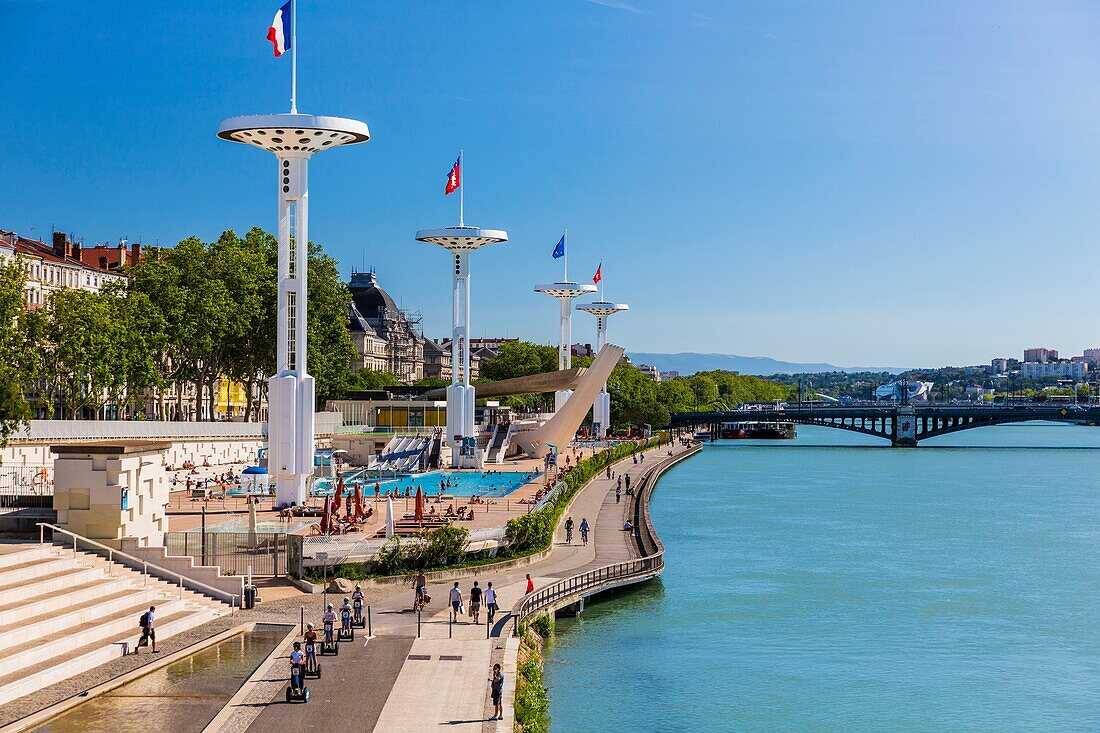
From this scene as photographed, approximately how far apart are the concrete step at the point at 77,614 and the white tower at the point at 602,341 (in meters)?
102

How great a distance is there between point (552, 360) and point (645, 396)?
15110 millimetres

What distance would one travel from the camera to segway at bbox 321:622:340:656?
2667 cm

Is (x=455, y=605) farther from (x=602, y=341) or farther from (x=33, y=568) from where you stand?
(x=602, y=341)

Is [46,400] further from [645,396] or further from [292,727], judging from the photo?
[645,396]

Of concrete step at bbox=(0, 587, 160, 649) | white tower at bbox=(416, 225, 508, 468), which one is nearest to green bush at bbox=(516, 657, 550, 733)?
concrete step at bbox=(0, 587, 160, 649)

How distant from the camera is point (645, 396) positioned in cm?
15088

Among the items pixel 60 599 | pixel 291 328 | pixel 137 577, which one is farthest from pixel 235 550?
pixel 291 328

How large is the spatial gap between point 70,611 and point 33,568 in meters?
1.64

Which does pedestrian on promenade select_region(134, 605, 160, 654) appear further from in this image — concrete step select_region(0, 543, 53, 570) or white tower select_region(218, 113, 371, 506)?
white tower select_region(218, 113, 371, 506)

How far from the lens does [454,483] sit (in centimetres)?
6838

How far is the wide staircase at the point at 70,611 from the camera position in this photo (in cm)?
2305

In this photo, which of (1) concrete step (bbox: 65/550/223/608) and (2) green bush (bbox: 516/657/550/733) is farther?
(1) concrete step (bbox: 65/550/223/608)

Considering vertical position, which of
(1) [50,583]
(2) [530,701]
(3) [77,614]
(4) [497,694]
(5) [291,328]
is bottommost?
(2) [530,701]

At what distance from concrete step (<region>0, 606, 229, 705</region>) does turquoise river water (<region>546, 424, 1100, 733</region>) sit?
27.9 feet
